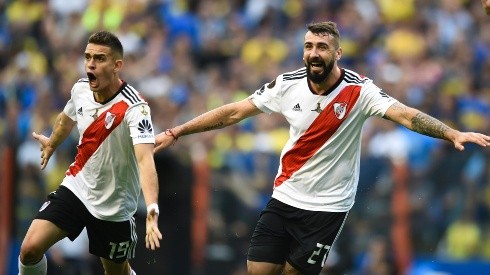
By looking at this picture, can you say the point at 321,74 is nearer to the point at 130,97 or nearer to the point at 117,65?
the point at 130,97

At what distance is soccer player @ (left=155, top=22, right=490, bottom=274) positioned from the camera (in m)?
10.6

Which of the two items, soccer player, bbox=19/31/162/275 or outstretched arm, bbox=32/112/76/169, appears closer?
soccer player, bbox=19/31/162/275

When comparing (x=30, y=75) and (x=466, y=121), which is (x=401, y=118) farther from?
(x=30, y=75)

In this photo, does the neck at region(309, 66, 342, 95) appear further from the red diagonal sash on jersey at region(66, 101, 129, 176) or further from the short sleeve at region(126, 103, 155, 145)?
the red diagonal sash on jersey at region(66, 101, 129, 176)

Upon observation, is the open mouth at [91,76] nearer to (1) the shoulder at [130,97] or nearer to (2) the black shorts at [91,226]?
(1) the shoulder at [130,97]

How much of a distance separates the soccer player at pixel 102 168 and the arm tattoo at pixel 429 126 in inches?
90.5

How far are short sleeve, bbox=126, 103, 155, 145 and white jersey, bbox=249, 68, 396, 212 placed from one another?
119 centimetres

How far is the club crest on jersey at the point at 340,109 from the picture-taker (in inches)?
420

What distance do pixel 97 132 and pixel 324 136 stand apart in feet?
6.70

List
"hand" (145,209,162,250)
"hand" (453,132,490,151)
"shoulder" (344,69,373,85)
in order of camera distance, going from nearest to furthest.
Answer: "hand" (145,209,162,250), "hand" (453,132,490,151), "shoulder" (344,69,373,85)

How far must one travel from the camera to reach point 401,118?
34.3 ft

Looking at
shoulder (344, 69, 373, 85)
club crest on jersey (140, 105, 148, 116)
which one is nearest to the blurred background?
shoulder (344, 69, 373, 85)

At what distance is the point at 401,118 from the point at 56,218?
10.6 ft

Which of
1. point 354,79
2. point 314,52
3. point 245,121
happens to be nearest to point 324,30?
point 314,52
